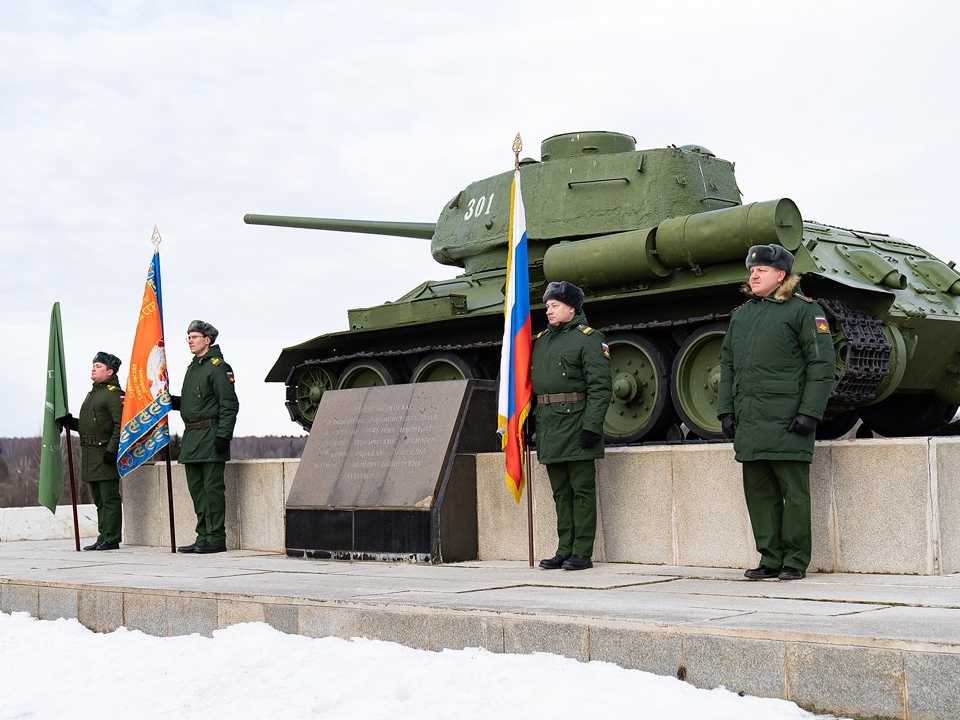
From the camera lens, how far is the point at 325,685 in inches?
219

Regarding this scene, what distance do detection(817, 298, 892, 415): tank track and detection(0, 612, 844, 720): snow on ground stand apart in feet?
24.0

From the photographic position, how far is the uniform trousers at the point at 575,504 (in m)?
8.43

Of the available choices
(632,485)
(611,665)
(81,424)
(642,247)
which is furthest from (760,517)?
(81,424)

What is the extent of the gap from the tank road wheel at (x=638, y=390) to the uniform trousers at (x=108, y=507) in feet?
16.8

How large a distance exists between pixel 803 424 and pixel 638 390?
6918 mm

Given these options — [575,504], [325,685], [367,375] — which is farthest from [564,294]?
[367,375]

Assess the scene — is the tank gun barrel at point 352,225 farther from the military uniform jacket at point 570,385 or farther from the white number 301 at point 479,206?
the military uniform jacket at point 570,385

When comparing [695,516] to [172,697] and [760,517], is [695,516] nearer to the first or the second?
[760,517]

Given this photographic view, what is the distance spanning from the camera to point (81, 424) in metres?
12.3

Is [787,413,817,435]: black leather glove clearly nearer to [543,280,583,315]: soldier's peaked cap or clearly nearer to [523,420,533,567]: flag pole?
[543,280,583,315]: soldier's peaked cap

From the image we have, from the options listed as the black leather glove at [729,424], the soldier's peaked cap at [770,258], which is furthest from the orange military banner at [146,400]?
the soldier's peaked cap at [770,258]

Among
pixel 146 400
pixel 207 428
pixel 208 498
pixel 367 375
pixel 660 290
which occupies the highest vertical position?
pixel 660 290

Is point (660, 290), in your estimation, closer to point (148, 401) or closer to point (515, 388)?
point (515, 388)

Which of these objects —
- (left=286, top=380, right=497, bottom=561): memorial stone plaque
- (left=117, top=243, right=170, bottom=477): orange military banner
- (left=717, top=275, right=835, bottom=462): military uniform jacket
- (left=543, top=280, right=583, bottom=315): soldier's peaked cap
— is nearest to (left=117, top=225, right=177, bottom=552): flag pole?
(left=117, top=243, right=170, bottom=477): orange military banner
